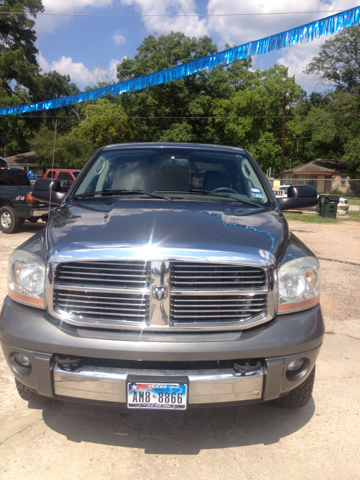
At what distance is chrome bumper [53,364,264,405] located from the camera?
7.43 ft

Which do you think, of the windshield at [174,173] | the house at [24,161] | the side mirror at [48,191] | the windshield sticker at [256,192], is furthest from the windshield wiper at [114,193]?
the house at [24,161]

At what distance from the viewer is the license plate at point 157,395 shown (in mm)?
2271

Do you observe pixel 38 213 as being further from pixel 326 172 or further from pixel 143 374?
pixel 326 172

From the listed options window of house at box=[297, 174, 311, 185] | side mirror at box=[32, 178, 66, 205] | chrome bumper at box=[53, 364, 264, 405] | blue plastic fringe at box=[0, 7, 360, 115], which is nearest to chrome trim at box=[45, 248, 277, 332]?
chrome bumper at box=[53, 364, 264, 405]

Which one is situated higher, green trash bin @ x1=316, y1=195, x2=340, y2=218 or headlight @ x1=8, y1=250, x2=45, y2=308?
headlight @ x1=8, y1=250, x2=45, y2=308

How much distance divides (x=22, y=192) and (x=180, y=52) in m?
34.1

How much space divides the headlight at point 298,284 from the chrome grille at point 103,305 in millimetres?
767

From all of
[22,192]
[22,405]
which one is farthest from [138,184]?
[22,192]

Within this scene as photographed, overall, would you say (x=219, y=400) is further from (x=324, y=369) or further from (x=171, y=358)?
A: (x=324, y=369)

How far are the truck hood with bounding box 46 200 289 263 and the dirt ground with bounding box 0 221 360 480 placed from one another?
115 centimetres

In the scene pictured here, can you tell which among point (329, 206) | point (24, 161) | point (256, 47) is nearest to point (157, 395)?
point (256, 47)

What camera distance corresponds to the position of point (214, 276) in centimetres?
236

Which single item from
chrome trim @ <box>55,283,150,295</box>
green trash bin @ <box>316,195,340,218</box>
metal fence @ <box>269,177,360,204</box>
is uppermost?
chrome trim @ <box>55,283,150,295</box>

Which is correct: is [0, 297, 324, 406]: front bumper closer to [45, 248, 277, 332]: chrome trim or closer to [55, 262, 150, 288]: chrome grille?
[45, 248, 277, 332]: chrome trim
